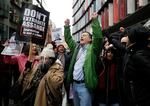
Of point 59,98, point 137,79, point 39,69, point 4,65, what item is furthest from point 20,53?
point 137,79

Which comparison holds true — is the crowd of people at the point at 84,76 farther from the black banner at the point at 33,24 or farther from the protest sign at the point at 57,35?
the protest sign at the point at 57,35

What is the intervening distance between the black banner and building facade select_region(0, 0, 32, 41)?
36.9 feet

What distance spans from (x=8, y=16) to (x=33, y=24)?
42.8ft

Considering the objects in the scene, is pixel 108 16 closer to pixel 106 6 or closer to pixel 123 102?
pixel 106 6

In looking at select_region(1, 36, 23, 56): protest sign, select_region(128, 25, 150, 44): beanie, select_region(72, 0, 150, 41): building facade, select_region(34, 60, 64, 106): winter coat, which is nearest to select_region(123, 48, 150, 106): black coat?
select_region(128, 25, 150, 44): beanie

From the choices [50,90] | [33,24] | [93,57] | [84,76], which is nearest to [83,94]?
[84,76]

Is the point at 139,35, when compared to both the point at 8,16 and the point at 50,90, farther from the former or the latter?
the point at 8,16

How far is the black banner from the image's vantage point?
20.9 feet

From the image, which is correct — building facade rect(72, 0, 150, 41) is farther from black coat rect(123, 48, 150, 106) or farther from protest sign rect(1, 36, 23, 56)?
black coat rect(123, 48, 150, 106)

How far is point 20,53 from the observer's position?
6.40 m

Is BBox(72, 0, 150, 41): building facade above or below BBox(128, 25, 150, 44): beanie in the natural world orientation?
above

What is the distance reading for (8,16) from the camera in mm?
19156

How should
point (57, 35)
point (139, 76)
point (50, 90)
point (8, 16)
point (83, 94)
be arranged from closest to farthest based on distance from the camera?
point (139, 76)
point (50, 90)
point (83, 94)
point (57, 35)
point (8, 16)

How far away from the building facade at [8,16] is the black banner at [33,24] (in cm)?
1124
